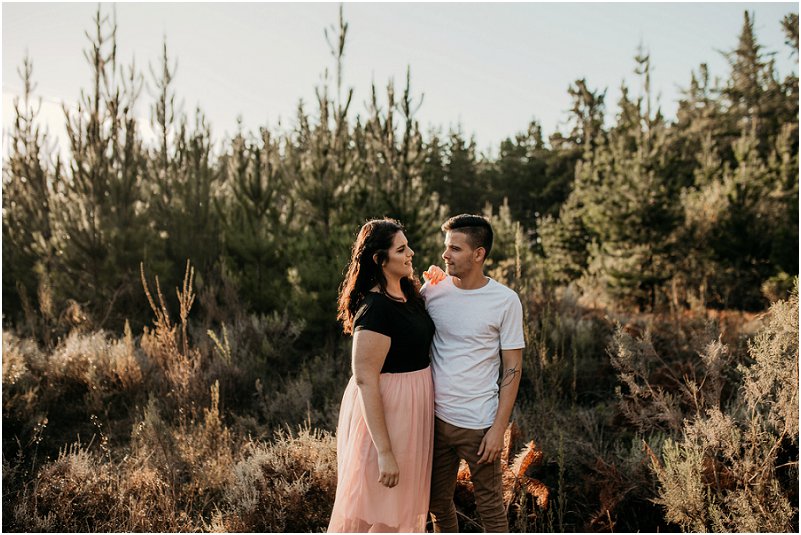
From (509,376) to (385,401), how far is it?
0.61m

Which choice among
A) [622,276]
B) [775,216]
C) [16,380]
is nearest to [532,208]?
[775,216]

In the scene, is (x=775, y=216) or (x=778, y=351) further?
(x=775, y=216)

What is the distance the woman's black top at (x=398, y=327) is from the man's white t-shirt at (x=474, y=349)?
0.13 meters

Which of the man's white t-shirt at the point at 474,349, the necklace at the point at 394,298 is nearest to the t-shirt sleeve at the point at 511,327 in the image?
the man's white t-shirt at the point at 474,349

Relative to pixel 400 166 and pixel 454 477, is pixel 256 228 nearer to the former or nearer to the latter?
pixel 400 166

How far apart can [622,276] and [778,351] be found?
9190mm

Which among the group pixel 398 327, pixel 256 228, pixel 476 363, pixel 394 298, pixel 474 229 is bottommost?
pixel 476 363

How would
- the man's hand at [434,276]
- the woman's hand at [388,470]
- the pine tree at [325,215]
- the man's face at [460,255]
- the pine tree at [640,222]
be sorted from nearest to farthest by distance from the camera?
the woman's hand at [388,470] → the man's face at [460,255] → the man's hand at [434,276] → the pine tree at [325,215] → the pine tree at [640,222]

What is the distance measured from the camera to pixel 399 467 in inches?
107

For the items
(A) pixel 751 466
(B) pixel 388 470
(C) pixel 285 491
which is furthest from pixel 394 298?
(A) pixel 751 466

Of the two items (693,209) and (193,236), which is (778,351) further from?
(693,209)

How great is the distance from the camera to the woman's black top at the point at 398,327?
8.55ft

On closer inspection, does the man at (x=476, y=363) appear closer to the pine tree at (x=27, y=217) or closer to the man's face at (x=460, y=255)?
the man's face at (x=460, y=255)

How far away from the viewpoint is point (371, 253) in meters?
2.78
